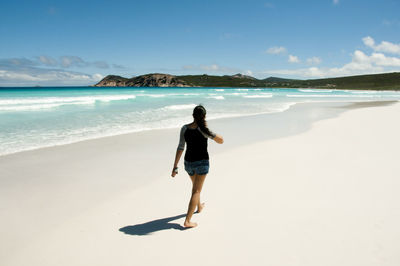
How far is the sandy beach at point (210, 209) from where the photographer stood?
3.06m

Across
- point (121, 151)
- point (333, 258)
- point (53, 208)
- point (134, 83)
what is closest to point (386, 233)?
point (333, 258)

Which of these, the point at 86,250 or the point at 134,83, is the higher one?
the point at 134,83

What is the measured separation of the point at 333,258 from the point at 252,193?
1.83 meters

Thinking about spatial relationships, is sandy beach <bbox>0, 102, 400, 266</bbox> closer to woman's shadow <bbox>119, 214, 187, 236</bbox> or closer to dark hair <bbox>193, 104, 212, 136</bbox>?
woman's shadow <bbox>119, 214, 187, 236</bbox>

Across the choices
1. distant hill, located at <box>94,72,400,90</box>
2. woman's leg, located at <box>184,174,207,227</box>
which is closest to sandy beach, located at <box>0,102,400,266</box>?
woman's leg, located at <box>184,174,207,227</box>

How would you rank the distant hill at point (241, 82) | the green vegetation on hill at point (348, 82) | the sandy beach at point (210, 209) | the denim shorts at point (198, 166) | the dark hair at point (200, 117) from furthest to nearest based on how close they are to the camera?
the distant hill at point (241, 82)
the green vegetation on hill at point (348, 82)
the denim shorts at point (198, 166)
the dark hair at point (200, 117)
the sandy beach at point (210, 209)

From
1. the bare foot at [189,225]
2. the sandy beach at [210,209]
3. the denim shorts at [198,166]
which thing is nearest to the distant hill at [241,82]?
the sandy beach at [210,209]

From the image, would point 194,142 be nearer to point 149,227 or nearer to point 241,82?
point 149,227

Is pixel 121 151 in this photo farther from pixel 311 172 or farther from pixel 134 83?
pixel 134 83

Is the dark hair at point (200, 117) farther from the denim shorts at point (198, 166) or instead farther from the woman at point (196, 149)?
the denim shorts at point (198, 166)

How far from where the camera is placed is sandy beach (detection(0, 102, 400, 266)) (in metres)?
3.06

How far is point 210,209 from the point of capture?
4117 mm

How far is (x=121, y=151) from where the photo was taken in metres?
7.82

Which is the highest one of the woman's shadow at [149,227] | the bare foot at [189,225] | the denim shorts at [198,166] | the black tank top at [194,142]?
the black tank top at [194,142]
